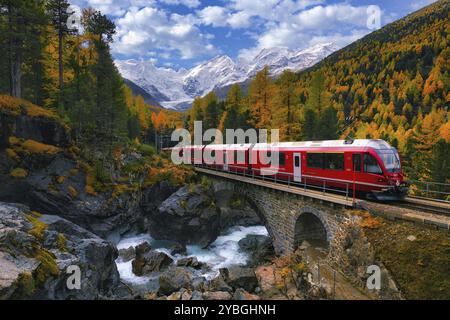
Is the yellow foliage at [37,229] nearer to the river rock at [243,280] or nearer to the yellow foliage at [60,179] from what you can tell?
the yellow foliage at [60,179]

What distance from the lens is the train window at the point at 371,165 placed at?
1647cm

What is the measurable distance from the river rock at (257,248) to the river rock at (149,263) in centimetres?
777

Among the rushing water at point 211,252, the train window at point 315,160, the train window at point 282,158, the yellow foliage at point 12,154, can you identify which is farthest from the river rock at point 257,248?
the yellow foliage at point 12,154

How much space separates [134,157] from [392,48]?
159810mm

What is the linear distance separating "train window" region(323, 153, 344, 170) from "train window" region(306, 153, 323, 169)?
1.50ft

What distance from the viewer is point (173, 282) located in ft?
63.6

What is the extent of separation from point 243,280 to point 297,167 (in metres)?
9.26

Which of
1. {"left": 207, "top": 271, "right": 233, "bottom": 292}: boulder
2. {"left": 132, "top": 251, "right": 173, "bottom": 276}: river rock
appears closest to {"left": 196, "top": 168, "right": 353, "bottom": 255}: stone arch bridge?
{"left": 207, "top": 271, "right": 233, "bottom": 292}: boulder

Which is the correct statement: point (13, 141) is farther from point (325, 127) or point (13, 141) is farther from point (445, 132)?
point (445, 132)

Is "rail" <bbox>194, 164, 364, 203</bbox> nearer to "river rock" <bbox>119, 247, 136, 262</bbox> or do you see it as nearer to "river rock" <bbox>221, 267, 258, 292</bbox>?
"river rock" <bbox>221, 267, 258, 292</bbox>

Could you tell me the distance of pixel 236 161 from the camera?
32625mm
